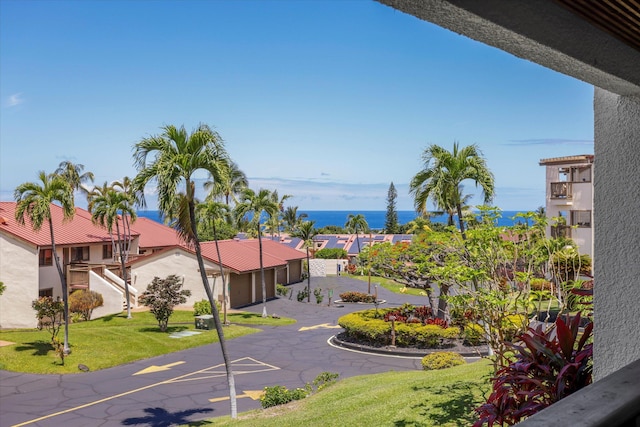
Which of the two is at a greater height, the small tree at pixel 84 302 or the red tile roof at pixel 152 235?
the red tile roof at pixel 152 235

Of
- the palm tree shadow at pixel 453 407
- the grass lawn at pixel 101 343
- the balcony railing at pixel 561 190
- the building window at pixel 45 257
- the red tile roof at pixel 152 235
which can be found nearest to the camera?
the palm tree shadow at pixel 453 407

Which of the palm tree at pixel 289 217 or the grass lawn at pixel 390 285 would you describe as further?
the palm tree at pixel 289 217

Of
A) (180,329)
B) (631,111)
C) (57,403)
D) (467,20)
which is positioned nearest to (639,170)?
(631,111)

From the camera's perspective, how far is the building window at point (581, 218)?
113 feet

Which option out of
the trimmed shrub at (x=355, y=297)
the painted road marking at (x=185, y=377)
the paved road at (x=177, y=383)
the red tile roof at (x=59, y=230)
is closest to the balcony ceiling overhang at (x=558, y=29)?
the paved road at (x=177, y=383)

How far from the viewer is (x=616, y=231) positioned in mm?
3377

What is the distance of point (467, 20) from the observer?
177 cm

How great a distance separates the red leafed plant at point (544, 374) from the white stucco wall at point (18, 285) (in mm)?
Answer: 26541

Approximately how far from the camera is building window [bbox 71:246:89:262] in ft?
99.4

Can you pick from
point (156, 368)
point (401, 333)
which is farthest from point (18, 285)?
point (401, 333)

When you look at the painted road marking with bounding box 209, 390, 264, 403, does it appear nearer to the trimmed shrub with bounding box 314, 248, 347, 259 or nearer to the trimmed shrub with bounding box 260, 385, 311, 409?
the trimmed shrub with bounding box 260, 385, 311, 409

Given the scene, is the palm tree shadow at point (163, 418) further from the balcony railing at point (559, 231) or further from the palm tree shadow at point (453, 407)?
the balcony railing at point (559, 231)

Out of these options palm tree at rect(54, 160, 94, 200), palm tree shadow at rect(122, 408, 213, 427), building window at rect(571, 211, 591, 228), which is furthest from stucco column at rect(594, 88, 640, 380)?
palm tree at rect(54, 160, 94, 200)

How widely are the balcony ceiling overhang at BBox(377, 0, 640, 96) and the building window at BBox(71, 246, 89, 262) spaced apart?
3181 cm
